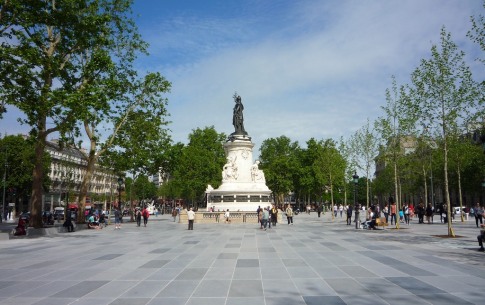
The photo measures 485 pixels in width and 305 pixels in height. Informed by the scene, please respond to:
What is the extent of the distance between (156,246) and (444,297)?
12.5m

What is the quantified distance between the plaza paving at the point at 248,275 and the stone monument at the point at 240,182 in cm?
2395

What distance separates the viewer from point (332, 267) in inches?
429

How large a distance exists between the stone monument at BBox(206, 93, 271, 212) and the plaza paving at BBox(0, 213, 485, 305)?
23952 millimetres

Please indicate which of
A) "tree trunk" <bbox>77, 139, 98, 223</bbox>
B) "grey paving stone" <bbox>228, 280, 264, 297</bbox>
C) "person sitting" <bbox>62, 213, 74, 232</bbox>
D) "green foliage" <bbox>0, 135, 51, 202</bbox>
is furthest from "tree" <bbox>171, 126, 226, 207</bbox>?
"grey paving stone" <bbox>228, 280, 264, 297</bbox>

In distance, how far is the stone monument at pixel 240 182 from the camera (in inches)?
1559

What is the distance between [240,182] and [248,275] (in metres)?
31.4

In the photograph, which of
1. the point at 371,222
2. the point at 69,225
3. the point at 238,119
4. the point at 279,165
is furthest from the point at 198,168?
the point at 371,222

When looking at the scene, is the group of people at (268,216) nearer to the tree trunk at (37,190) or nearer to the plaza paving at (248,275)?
the plaza paving at (248,275)

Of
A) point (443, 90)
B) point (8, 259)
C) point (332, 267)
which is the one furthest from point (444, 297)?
point (443, 90)

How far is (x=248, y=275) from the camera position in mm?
9820

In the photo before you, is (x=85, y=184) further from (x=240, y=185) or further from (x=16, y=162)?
(x=16, y=162)

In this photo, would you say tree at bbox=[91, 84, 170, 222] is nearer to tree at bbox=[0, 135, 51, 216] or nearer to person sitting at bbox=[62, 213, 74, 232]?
person sitting at bbox=[62, 213, 74, 232]

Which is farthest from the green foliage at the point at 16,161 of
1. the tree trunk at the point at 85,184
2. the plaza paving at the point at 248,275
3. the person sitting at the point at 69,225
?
the plaza paving at the point at 248,275

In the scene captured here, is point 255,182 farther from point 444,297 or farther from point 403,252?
point 444,297
